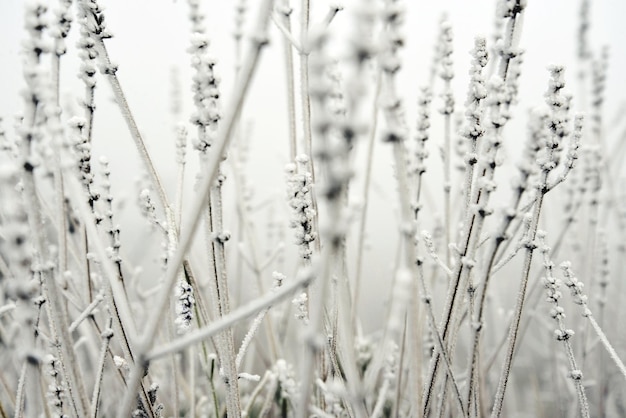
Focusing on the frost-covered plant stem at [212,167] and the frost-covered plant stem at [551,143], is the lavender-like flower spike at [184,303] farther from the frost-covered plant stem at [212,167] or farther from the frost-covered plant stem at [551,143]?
the frost-covered plant stem at [551,143]

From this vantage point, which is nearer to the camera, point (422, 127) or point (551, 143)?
point (551, 143)

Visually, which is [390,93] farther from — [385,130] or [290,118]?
[290,118]

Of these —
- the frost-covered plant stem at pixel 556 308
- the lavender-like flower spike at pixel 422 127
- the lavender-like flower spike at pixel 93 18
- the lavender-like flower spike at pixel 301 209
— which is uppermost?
the lavender-like flower spike at pixel 93 18

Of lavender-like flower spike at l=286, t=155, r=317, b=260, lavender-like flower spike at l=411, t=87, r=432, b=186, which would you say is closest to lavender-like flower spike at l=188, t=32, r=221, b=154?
lavender-like flower spike at l=286, t=155, r=317, b=260

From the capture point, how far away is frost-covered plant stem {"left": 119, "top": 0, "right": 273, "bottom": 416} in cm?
28

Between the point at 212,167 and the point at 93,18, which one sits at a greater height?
the point at 93,18

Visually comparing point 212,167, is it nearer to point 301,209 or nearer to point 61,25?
point 301,209

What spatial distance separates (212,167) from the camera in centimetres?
30

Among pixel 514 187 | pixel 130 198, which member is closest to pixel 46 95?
pixel 514 187

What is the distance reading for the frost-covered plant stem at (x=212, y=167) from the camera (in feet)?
0.92

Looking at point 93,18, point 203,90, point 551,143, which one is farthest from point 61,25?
point 551,143

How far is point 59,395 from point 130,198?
757 millimetres

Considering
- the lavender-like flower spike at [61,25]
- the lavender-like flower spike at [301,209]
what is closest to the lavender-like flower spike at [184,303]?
the lavender-like flower spike at [301,209]

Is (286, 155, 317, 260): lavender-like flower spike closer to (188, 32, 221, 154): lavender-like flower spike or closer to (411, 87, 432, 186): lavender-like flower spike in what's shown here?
(188, 32, 221, 154): lavender-like flower spike
